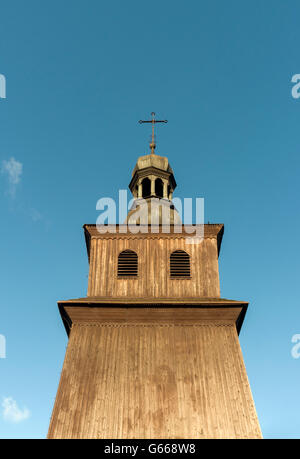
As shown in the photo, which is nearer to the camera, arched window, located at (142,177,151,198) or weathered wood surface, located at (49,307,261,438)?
weathered wood surface, located at (49,307,261,438)

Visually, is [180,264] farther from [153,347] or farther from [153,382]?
[153,382]

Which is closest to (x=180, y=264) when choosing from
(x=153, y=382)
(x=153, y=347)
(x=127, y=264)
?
(x=127, y=264)

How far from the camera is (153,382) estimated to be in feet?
52.0

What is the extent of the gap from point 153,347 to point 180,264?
4048 millimetres

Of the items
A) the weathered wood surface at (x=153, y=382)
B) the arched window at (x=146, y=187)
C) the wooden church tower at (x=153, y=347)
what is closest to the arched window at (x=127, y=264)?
the wooden church tower at (x=153, y=347)

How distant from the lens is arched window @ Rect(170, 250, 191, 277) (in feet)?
64.1

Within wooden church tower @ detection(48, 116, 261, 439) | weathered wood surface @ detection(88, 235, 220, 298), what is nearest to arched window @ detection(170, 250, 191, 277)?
wooden church tower @ detection(48, 116, 261, 439)

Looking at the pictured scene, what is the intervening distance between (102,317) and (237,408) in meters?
5.32

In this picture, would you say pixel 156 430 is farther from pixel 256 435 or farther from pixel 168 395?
pixel 256 435

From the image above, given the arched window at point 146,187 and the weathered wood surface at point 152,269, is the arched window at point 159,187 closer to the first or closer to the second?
the arched window at point 146,187

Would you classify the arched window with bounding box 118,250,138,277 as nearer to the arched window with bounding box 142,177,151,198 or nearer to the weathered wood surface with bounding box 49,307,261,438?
the weathered wood surface with bounding box 49,307,261,438

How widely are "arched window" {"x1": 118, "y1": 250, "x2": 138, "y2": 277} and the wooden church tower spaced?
0.04 metres
